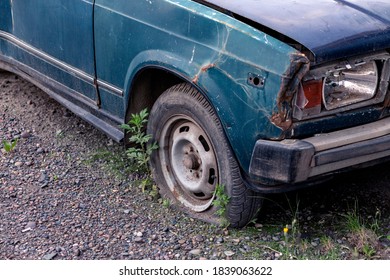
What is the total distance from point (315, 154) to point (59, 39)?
1.95m

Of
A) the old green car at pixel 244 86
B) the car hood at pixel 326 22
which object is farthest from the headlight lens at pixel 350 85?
the car hood at pixel 326 22

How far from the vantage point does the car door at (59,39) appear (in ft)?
13.6

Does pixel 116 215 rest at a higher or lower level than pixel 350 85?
lower

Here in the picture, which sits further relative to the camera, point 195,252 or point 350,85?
point 195,252

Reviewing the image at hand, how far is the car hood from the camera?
3.18 metres

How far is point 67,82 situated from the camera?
14.8 ft

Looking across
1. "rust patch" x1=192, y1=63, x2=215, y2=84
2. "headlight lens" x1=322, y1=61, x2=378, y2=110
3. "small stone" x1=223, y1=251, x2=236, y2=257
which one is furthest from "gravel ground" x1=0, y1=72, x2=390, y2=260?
"rust patch" x1=192, y1=63, x2=215, y2=84

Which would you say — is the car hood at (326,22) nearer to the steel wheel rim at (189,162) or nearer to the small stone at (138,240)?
the steel wheel rim at (189,162)

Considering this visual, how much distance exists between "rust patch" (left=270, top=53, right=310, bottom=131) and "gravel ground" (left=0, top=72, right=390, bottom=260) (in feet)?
2.42

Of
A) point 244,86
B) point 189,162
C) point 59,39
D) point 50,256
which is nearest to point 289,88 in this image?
point 244,86

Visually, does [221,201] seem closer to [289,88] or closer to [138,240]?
[138,240]

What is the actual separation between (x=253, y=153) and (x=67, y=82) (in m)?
1.70

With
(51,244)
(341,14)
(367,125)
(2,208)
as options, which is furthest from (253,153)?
(2,208)

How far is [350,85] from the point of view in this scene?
339cm
